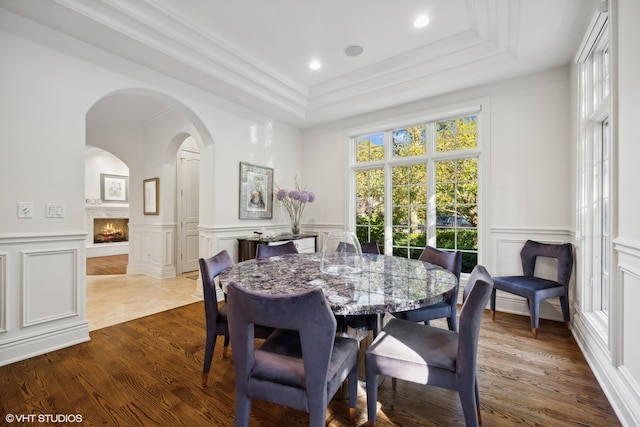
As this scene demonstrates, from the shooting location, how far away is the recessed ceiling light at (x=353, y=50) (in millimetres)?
3086

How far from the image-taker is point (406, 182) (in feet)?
13.3

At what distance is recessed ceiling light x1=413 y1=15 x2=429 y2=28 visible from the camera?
8.51 feet

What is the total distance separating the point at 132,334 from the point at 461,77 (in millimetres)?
4269

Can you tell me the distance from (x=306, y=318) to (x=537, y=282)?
2.77 meters

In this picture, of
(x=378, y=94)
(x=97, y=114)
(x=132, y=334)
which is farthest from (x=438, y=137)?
(x=97, y=114)

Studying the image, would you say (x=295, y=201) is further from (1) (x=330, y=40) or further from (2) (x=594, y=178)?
(2) (x=594, y=178)

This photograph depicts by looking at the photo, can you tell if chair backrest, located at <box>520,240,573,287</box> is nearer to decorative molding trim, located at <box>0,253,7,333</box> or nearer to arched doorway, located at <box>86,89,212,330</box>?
arched doorway, located at <box>86,89,212,330</box>

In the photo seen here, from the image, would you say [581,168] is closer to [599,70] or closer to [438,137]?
[599,70]

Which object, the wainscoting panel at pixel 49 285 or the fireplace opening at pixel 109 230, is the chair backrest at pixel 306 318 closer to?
the wainscoting panel at pixel 49 285

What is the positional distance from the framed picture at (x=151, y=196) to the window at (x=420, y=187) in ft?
11.1

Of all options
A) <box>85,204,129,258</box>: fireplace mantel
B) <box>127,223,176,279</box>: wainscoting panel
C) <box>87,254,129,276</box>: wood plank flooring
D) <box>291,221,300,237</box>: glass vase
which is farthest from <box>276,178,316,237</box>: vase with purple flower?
<box>85,204,129,258</box>: fireplace mantel

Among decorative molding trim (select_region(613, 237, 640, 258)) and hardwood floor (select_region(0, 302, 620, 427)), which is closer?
decorative molding trim (select_region(613, 237, 640, 258))

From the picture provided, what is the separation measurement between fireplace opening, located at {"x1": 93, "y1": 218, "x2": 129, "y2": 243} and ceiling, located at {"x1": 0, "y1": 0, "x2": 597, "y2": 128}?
21.1 feet

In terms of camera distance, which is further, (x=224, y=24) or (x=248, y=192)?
(x=248, y=192)
